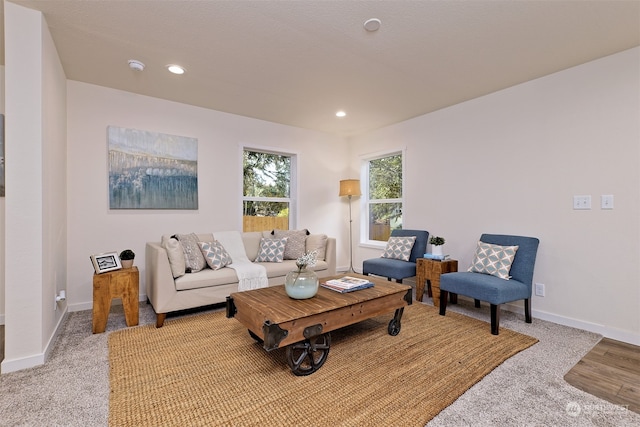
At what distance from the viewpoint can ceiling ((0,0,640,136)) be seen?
2020mm

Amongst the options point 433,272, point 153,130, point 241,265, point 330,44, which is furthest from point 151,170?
point 433,272

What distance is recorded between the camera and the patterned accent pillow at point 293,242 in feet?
12.9

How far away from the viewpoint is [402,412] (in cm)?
156

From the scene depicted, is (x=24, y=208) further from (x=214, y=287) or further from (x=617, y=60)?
(x=617, y=60)

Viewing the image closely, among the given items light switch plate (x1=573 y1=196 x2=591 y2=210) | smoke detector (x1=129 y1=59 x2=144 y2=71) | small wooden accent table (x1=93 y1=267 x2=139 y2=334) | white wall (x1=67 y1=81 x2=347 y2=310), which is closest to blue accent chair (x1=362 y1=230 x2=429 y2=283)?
white wall (x1=67 y1=81 x2=347 y2=310)

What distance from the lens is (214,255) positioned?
10.7ft

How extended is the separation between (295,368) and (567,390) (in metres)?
1.63

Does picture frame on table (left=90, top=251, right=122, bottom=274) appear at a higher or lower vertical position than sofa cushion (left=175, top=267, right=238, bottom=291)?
higher

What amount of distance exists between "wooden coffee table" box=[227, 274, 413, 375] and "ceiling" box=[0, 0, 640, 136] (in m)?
2.02

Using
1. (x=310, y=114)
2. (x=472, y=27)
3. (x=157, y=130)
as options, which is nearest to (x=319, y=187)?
(x=310, y=114)

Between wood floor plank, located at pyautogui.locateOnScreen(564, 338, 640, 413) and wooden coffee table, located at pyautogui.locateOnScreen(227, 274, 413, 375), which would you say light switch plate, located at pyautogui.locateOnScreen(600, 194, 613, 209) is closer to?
wood floor plank, located at pyautogui.locateOnScreen(564, 338, 640, 413)

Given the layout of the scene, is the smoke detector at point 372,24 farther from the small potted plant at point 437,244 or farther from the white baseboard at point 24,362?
the white baseboard at point 24,362

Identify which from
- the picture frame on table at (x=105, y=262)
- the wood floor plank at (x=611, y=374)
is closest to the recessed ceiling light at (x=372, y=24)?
the wood floor plank at (x=611, y=374)

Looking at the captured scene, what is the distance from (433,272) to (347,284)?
1358 millimetres
